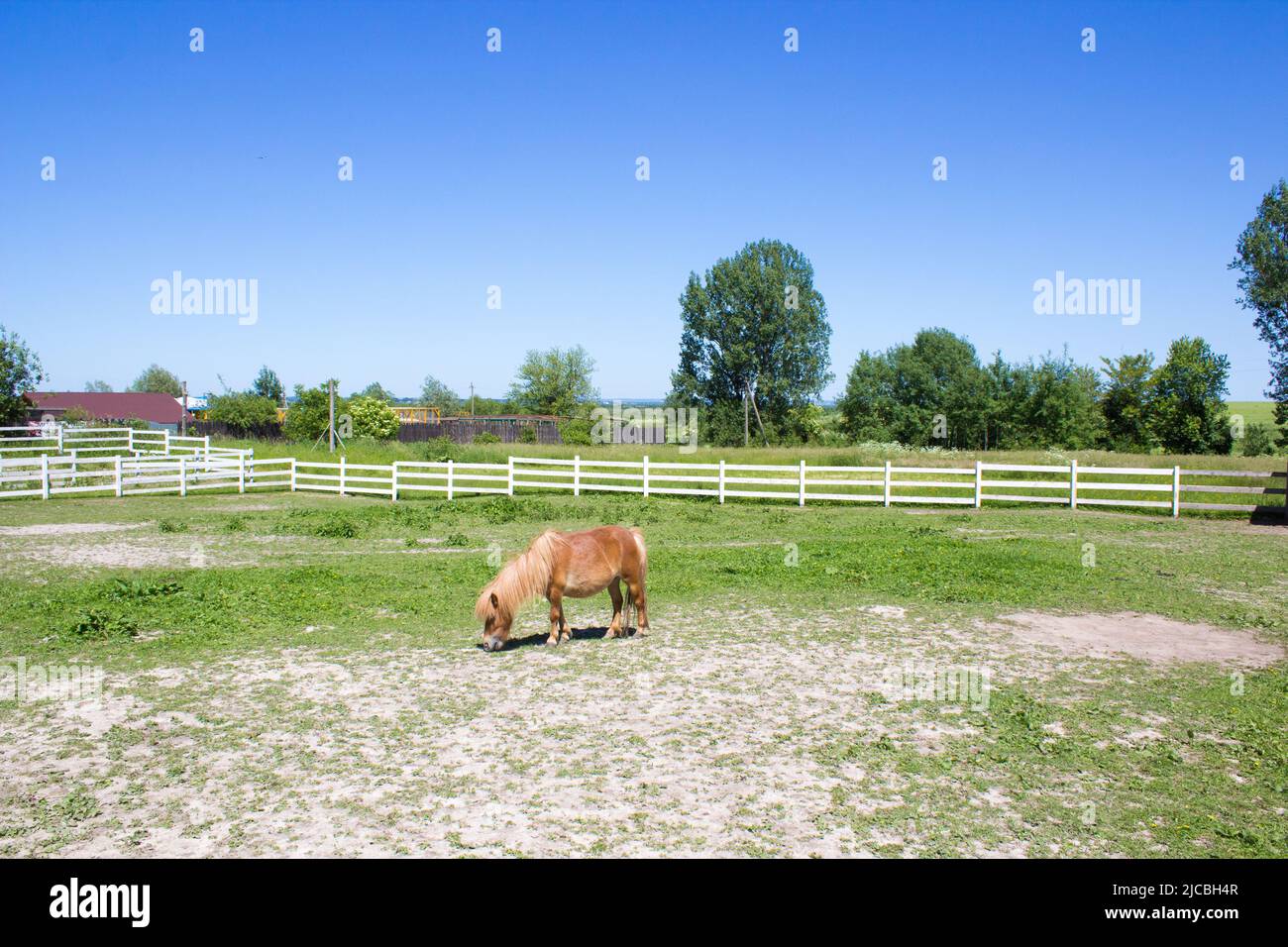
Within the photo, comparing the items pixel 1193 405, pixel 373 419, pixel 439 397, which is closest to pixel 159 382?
pixel 439 397

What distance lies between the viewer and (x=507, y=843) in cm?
400

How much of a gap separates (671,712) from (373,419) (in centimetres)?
4873

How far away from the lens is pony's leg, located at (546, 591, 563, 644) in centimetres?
812

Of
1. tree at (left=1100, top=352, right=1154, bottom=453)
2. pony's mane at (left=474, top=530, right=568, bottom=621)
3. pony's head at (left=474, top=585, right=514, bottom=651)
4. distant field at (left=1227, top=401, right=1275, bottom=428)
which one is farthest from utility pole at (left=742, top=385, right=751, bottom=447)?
pony's head at (left=474, top=585, right=514, bottom=651)

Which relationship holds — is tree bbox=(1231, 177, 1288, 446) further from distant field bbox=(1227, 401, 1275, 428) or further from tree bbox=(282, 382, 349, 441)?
tree bbox=(282, 382, 349, 441)

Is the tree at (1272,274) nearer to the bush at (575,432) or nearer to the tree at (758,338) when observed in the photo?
the tree at (758,338)

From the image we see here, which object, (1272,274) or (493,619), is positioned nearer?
(493,619)

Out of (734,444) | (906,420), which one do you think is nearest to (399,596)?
(734,444)

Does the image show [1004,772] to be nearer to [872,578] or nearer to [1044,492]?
[872,578]

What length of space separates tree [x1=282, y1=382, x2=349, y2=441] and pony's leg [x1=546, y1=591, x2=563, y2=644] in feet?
130

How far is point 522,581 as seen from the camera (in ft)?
26.1

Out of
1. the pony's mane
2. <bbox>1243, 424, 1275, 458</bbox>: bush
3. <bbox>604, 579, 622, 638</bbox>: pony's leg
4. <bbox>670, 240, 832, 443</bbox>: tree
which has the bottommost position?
<bbox>604, 579, 622, 638</bbox>: pony's leg

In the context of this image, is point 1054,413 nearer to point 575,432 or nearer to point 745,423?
point 745,423
